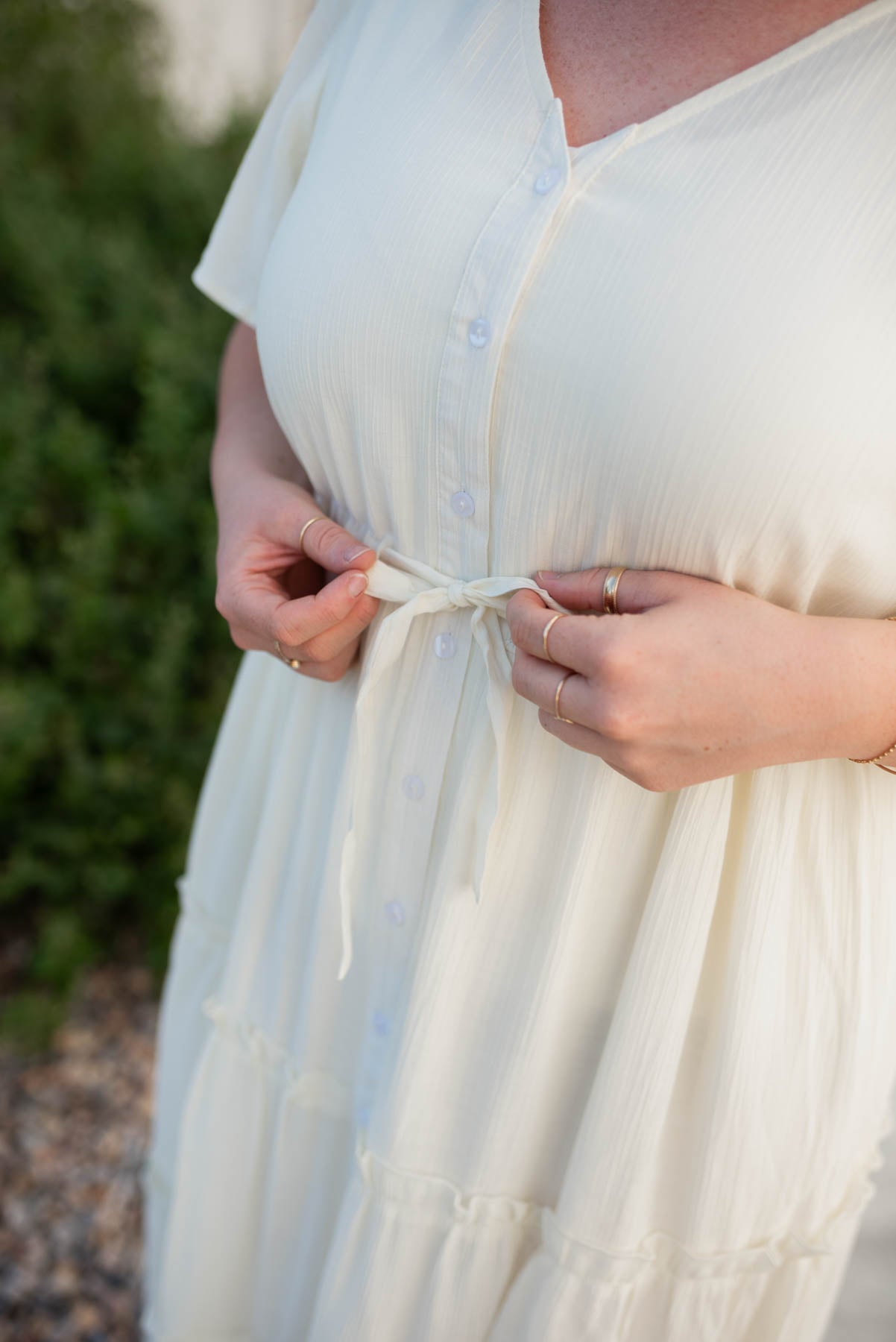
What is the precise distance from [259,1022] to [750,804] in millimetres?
733

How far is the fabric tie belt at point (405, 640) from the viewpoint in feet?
3.26

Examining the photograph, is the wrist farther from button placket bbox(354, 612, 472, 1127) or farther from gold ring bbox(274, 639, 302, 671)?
button placket bbox(354, 612, 472, 1127)

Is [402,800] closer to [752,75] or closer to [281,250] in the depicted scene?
[281,250]

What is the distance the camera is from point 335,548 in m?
1.07

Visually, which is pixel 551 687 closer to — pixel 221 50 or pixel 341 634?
pixel 341 634

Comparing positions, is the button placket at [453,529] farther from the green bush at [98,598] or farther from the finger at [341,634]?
the green bush at [98,598]

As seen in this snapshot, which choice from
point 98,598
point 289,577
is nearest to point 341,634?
point 289,577

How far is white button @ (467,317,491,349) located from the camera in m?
0.89

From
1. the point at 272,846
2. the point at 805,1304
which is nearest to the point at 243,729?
the point at 272,846

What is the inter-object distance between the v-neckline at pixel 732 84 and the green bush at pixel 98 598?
1800mm

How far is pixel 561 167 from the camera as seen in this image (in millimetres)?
884

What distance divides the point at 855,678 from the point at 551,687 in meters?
0.26

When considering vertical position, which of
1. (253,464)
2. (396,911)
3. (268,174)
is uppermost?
(268,174)

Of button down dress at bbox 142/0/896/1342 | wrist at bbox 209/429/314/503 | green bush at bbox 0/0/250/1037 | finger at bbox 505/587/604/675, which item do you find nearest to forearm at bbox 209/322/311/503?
wrist at bbox 209/429/314/503
